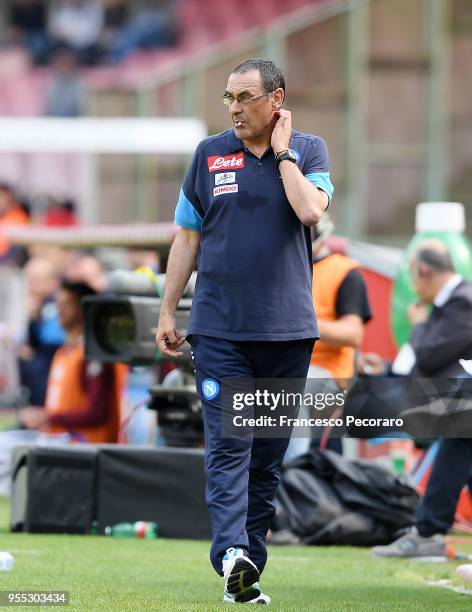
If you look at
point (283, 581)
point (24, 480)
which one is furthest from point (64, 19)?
point (283, 581)

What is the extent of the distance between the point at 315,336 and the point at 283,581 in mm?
1267

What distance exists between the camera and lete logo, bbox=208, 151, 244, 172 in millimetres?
5199

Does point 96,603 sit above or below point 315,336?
below

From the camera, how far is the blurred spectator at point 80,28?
85.8ft

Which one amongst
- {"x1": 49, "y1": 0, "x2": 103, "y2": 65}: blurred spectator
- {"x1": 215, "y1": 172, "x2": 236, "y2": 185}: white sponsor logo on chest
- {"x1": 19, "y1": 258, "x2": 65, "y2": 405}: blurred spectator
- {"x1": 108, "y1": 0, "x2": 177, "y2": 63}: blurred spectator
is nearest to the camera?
{"x1": 215, "y1": 172, "x2": 236, "y2": 185}: white sponsor logo on chest

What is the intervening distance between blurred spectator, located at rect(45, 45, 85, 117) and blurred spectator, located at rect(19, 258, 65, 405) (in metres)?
11.3

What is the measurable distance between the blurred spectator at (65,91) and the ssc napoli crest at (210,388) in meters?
18.5

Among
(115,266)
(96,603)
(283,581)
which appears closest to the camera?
(96,603)

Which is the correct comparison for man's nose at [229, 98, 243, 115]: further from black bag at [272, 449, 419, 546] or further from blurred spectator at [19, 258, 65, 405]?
blurred spectator at [19, 258, 65, 405]

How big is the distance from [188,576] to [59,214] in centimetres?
1427

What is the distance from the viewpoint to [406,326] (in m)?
10.4

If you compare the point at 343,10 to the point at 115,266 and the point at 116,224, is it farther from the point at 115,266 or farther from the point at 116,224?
the point at 116,224

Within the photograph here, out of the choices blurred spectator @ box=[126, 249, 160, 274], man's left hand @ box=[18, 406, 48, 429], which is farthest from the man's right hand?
blurred spectator @ box=[126, 249, 160, 274]

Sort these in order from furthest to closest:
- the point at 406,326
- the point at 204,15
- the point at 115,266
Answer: the point at 204,15 < the point at 115,266 < the point at 406,326
